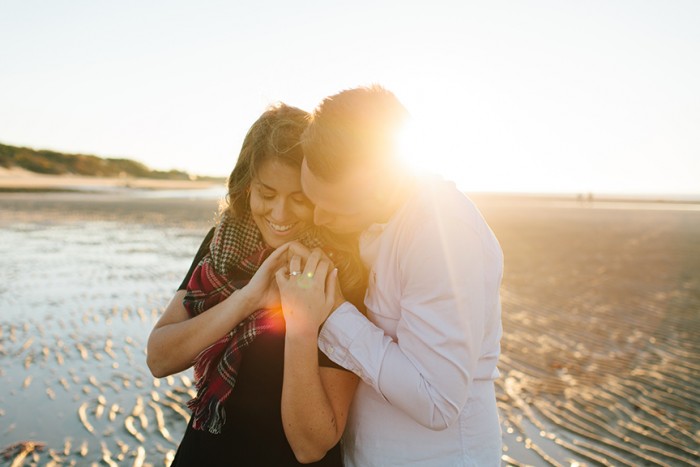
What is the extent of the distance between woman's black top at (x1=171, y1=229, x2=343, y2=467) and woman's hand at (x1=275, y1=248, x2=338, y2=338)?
21 centimetres

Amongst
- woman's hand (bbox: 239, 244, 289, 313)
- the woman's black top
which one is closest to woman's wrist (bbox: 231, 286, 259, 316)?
woman's hand (bbox: 239, 244, 289, 313)

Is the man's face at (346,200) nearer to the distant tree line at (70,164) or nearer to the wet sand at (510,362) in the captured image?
the wet sand at (510,362)

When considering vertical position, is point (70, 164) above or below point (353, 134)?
below

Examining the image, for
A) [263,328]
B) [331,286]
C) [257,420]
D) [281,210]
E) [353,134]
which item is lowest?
[257,420]

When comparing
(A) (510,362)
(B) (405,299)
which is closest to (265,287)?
(B) (405,299)

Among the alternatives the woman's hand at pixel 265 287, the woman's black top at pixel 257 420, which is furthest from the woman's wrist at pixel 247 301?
the woman's black top at pixel 257 420

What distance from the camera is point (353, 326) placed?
179cm

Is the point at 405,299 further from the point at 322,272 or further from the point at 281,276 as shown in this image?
the point at 281,276

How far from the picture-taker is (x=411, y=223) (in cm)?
174

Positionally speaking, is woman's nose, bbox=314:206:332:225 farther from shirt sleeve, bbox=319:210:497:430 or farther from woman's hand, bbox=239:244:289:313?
shirt sleeve, bbox=319:210:497:430

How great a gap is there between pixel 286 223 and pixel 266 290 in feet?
1.28

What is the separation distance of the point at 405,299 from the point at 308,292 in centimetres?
37

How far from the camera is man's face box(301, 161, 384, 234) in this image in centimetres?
181

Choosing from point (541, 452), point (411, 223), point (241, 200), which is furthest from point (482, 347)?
point (541, 452)
